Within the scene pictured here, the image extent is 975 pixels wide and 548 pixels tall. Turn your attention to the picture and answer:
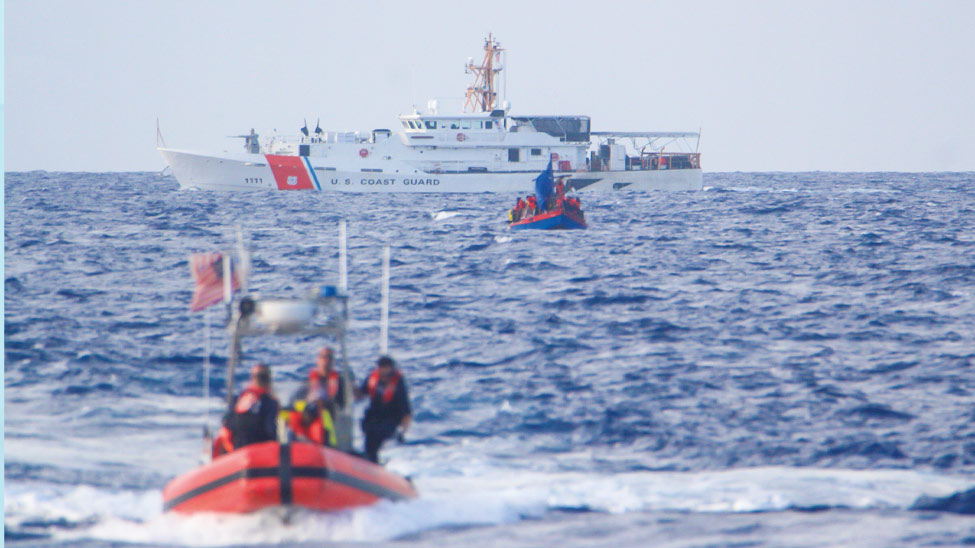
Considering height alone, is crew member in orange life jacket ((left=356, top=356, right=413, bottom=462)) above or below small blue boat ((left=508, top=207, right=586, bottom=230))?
above

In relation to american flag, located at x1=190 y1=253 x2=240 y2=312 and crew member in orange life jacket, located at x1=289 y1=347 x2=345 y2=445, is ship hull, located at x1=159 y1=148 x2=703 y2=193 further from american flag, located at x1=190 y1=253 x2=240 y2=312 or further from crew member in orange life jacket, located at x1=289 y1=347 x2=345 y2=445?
crew member in orange life jacket, located at x1=289 y1=347 x2=345 y2=445

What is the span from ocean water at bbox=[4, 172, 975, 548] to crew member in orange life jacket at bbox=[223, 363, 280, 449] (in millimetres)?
585

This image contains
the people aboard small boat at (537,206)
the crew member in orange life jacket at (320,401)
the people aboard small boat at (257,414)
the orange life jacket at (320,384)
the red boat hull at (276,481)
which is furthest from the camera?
the people aboard small boat at (537,206)

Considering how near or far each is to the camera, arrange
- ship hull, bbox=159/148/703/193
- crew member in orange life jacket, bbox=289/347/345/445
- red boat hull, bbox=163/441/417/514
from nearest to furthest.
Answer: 1. red boat hull, bbox=163/441/417/514
2. crew member in orange life jacket, bbox=289/347/345/445
3. ship hull, bbox=159/148/703/193

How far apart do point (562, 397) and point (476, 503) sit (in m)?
3.93

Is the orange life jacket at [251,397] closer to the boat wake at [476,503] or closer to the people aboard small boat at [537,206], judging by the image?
the boat wake at [476,503]

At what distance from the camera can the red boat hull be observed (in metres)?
7.14

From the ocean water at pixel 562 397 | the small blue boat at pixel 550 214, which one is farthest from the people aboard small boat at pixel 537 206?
the ocean water at pixel 562 397

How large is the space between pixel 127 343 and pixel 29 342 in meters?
1.33

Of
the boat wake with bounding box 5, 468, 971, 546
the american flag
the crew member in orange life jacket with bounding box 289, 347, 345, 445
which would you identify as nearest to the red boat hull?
the boat wake with bounding box 5, 468, 971, 546

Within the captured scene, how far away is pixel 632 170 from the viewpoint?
68500 millimetres

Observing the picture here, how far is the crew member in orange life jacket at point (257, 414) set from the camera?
7.56m

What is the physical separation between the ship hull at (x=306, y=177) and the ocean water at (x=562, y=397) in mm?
32114

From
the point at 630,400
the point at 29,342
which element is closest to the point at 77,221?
the point at 29,342
